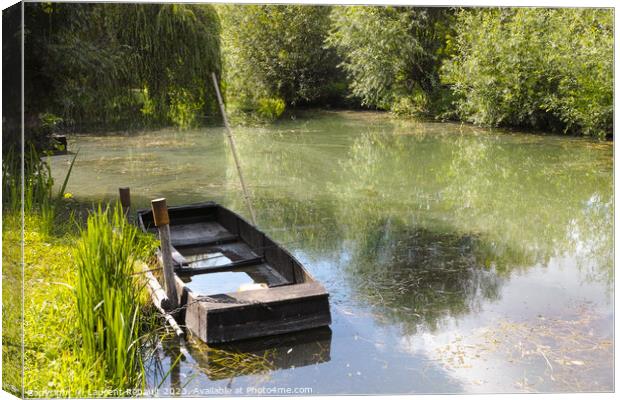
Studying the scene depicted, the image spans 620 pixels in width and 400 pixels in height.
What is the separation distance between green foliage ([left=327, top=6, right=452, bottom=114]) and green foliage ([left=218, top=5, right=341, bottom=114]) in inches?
10.0

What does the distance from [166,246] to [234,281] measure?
1079 mm

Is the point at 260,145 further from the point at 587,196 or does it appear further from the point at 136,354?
the point at 136,354

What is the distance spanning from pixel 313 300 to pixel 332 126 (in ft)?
21.7

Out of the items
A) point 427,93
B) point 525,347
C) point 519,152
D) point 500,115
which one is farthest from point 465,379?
point 500,115

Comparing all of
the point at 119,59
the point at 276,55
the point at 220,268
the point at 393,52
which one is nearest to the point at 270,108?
the point at 276,55

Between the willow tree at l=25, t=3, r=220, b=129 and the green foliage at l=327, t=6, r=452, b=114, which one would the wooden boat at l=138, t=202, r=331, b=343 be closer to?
the willow tree at l=25, t=3, r=220, b=129

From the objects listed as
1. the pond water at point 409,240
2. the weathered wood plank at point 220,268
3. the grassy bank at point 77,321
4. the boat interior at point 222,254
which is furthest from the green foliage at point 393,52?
the grassy bank at point 77,321

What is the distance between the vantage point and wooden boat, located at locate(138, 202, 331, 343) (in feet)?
15.3

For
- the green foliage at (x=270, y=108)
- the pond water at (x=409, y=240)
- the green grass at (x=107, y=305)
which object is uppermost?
the green foliage at (x=270, y=108)

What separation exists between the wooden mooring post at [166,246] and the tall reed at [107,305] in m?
0.68

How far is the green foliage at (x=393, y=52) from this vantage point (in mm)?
7902

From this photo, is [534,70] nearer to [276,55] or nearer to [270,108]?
[270,108]

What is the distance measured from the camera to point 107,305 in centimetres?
369

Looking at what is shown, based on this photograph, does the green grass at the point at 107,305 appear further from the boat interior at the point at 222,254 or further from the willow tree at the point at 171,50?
the willow tree at the point at 171,50
